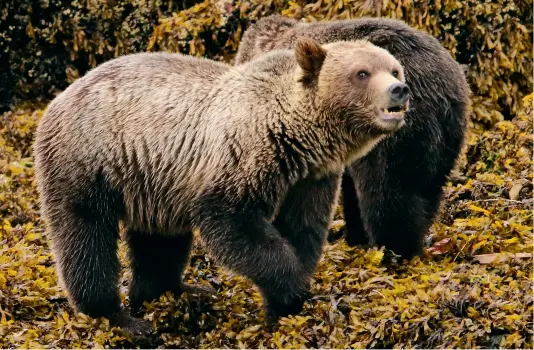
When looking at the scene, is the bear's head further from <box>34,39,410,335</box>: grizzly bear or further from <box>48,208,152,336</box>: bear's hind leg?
<box>48,208,152,336</box>: bear's hind leg

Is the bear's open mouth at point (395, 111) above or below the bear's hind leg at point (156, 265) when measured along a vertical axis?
above

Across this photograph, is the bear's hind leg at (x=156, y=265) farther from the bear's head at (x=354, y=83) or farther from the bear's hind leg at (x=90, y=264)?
the bear's head at (x=354, y=83)

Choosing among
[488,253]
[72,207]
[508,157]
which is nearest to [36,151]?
[72,207]

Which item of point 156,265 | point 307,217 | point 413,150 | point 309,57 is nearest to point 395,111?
point 309,57

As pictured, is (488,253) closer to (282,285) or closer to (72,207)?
(282,285)

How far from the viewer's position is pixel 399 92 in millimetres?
6441

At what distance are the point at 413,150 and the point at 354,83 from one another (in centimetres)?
142

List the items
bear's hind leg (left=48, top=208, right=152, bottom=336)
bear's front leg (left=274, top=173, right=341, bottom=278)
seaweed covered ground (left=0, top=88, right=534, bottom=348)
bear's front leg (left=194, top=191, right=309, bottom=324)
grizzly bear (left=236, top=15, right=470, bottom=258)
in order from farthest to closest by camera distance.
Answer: grizzly bear (left=236, top=15, right=470, bottom=258) → bear's hind leg (left=48, top=208, right=152, bottom=336) → bear's front leg (left=274, top=173, right=341, bottom=278) → bear's front leg (left=194, top=191, right=309, bottom=324) → seaweed covered ground (left=0, top=88, right=534, bottom=348)

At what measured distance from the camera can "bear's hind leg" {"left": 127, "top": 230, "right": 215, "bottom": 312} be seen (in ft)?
25.3

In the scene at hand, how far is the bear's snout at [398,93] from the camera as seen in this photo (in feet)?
21.0

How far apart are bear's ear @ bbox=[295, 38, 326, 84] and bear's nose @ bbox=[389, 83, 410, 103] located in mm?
628

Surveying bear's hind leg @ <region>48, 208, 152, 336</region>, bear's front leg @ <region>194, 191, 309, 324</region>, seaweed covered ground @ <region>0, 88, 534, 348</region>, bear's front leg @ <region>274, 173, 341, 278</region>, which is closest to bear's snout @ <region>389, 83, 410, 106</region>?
bear's front leg @ <region>274, 173, 341, 278</region>

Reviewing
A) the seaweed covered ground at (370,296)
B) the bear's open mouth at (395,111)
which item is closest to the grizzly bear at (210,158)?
the bear's open mouth at (395,111)

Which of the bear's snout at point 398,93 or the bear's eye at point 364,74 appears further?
the bear's eye at point 364,74
